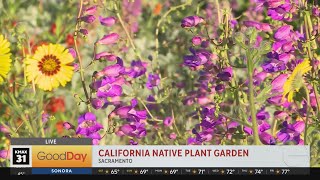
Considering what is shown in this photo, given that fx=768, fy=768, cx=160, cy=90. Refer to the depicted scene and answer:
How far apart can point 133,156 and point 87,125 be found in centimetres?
17

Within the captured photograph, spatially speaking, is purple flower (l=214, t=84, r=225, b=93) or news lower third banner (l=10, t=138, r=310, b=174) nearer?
news lower third banner (l=10, t=138, r=310, b=174)

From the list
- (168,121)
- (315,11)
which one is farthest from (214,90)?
(315,11)

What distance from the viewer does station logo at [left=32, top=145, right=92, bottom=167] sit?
2.14m

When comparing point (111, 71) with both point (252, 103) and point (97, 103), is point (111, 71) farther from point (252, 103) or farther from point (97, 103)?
point (252, 103)

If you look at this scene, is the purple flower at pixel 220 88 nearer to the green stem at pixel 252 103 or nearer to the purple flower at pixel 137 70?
the green stem at pixel 252 103

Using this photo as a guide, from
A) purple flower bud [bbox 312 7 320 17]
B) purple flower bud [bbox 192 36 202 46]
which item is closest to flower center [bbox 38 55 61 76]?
purple flower bud [bbox 192 36 202 46]

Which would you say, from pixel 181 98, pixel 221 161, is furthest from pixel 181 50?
pixel 221 161

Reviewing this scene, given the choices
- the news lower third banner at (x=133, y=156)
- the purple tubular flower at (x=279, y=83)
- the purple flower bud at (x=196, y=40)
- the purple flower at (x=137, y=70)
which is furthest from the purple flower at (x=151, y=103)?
the purple tubular flower at (x=279, y=83)

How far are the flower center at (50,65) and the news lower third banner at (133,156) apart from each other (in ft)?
0.68

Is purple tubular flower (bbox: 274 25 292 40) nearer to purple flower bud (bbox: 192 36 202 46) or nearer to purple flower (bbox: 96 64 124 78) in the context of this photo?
purple flower bud (bbox: 192 36 202 46)

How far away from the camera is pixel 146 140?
8.61ft

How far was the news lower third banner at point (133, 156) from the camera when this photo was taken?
2.12m

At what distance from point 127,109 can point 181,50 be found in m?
1.09

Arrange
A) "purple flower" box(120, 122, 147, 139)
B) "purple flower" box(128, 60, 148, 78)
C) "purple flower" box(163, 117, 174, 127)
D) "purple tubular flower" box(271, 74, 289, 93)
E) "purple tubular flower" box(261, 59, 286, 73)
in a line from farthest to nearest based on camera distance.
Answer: "purple flower" box(163, 117, 174, 127) → "purple flower" box(128, 60, 148, 78) → "purple flower" box(120, 122, 147, 139) → "purple tubular flower" box(261, 59, 286, 73) → "purple tubular flower" box(271, 74, 289, 93)
